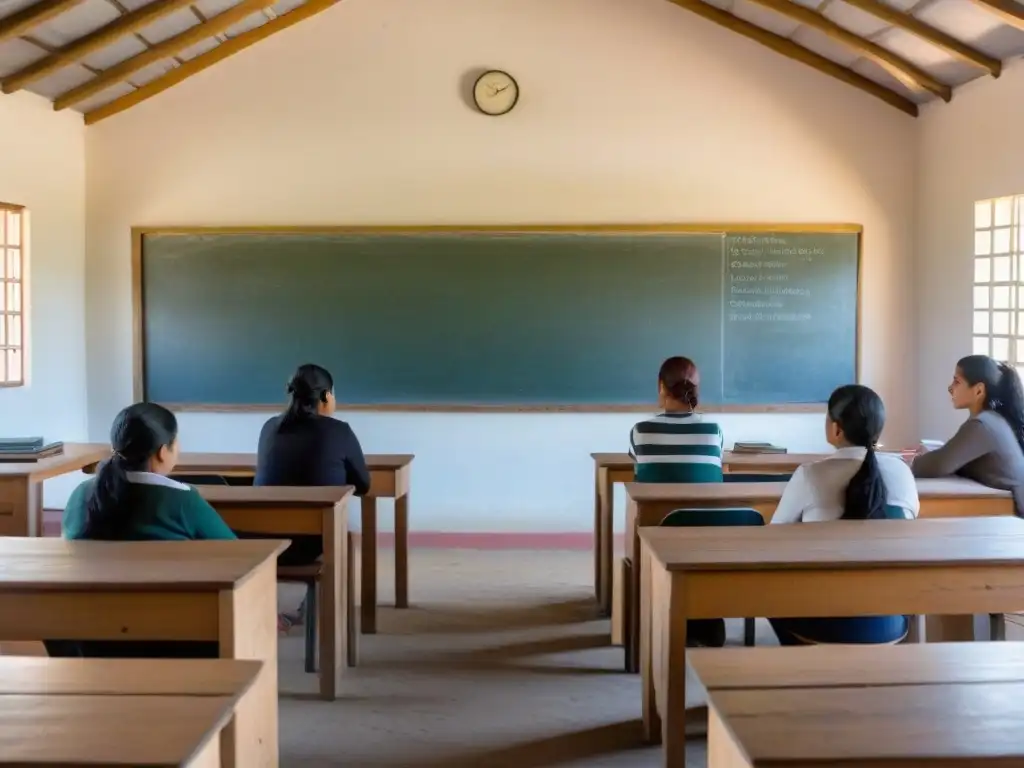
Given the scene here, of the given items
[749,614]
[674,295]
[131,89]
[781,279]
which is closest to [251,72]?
[131,89]

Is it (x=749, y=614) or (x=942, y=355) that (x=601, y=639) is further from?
(x=942, y=355)

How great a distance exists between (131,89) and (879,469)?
202 inches

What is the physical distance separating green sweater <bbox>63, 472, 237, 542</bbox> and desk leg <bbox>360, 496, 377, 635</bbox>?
151 centimetres

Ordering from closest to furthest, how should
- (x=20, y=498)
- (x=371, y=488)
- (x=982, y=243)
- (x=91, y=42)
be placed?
1. (x=20, y=498)
2. (x=371, y=488)
3. (x=91, y=42)
4. (x=982, y=243)

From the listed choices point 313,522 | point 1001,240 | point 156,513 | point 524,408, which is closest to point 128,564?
point 156,513

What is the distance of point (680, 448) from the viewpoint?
3721mm

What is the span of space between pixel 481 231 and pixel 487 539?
6.27 ft

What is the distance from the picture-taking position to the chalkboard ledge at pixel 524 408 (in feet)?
19.9

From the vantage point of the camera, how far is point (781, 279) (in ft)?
19.8

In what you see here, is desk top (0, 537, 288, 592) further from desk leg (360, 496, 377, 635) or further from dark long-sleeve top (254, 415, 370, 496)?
desk leg (360, 496, 377, 635)

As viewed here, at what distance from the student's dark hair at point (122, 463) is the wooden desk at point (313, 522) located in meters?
0.66

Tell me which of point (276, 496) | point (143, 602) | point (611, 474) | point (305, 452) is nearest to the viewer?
point (143, 602)

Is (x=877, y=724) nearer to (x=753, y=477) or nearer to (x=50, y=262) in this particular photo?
(x=753, y=477)

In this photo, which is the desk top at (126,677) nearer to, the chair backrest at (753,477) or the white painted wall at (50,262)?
the chair backrest at (753,477)
